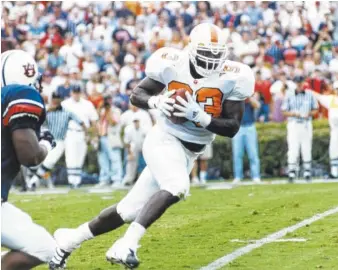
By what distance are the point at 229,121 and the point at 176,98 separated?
385mm

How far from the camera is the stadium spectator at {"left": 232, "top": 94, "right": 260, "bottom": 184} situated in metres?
14.3

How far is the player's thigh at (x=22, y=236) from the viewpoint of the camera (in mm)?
4832

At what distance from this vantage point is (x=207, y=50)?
20.6 feet

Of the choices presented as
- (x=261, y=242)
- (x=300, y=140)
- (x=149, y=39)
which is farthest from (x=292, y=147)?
(x=261, y=242)

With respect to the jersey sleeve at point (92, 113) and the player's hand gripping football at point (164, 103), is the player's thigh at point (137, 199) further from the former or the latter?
the jersey sleeve at point (92, 113)

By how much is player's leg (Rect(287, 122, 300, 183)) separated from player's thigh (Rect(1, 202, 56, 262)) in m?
9.47

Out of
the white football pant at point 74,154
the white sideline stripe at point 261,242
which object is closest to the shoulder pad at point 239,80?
the white sideline stripe at point 261,242

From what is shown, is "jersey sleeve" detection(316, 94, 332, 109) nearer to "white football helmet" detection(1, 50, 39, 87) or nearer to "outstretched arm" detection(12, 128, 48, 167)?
"white football helmet" detection(1, 50, 39, 87)

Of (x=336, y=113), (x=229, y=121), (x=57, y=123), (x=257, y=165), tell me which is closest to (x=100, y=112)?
(x=57, y=123)

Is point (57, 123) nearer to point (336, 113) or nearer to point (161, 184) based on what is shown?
point (336, 113)

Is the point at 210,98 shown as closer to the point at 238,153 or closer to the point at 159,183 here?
the point at 159,183

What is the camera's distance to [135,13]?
66.3 feet

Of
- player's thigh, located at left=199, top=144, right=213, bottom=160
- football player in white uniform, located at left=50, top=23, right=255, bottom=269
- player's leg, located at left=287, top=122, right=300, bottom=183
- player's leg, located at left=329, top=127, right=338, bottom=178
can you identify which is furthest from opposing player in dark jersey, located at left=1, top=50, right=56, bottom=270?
player's leg, located at left=329, top=127, right=338, bottom=178

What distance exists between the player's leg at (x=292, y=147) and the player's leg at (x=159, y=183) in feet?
25.9
